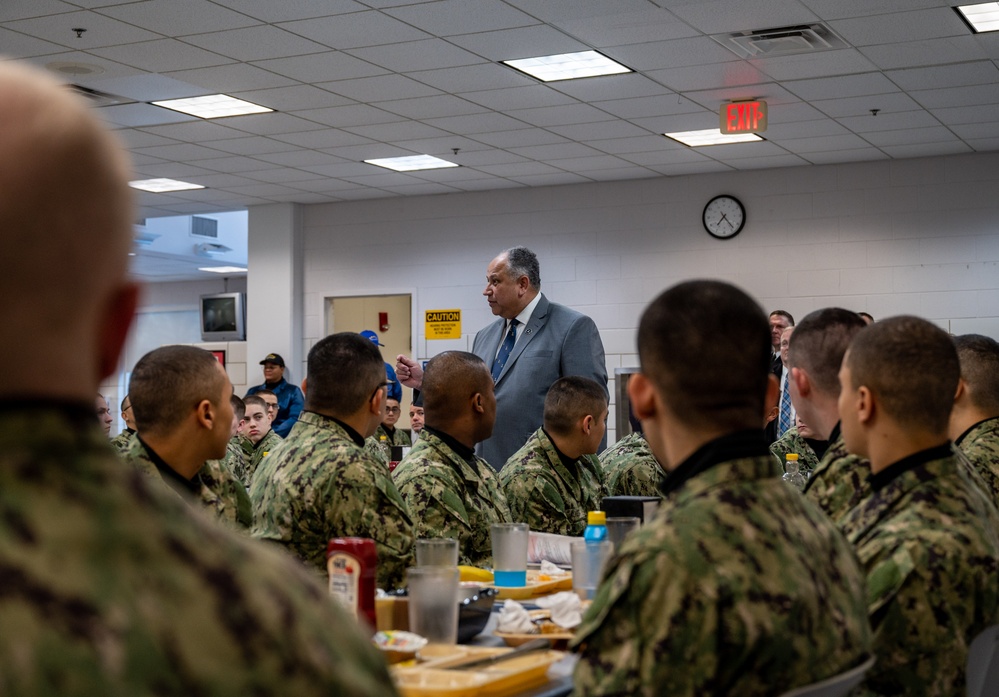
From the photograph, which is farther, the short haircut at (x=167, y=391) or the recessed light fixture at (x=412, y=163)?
the recessed light fixture at (x=412, y=163)

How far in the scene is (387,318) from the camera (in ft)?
37.1

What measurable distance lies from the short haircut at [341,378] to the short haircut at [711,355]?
1604mm

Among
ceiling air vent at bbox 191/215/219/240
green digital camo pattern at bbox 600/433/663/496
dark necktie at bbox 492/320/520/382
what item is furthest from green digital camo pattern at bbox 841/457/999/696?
ceiling air vent at bbox 191/215/219/240

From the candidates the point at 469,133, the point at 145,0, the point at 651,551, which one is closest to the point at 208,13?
the point at 145,0

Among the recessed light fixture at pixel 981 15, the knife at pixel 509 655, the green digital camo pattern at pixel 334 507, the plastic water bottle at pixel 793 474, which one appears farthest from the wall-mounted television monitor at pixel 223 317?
the knife at pixel 509 655

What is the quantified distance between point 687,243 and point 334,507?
7397 millimetres

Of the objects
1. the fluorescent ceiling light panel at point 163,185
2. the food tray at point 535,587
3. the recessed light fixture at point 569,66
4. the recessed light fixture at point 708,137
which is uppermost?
the recessed light fixture at point 569,66

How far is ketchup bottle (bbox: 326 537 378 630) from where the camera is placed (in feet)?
6.93

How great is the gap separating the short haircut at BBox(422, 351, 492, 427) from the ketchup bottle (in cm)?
161

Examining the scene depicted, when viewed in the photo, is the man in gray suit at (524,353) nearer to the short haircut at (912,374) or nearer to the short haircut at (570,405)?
the short haircut at (570,405)

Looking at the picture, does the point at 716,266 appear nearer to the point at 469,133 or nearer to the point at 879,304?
the point at 879,304

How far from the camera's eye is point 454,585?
220cm

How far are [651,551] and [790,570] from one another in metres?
0.20

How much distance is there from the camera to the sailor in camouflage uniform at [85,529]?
65 centimetres
